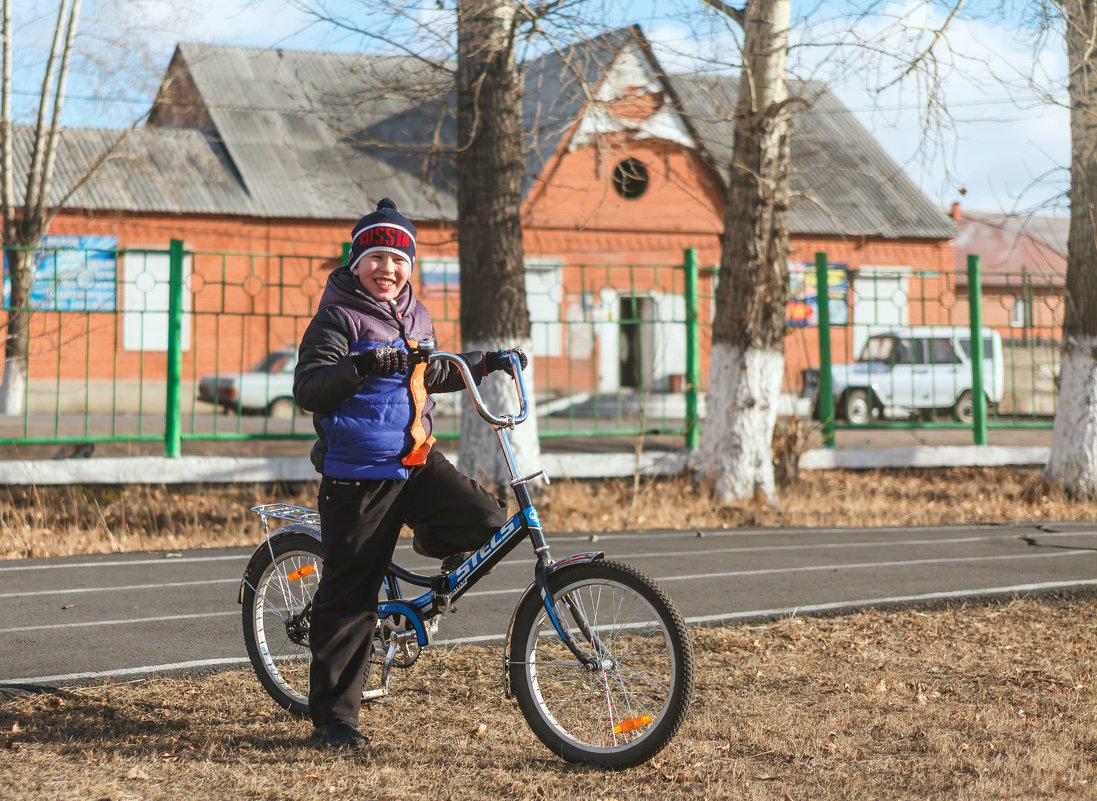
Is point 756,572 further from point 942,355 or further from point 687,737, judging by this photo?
point 942,355

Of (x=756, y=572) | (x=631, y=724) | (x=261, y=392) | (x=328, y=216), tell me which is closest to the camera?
(x=631, y=724)

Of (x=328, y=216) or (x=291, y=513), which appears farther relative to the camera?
(x=328, y=216)

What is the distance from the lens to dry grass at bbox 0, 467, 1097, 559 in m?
9.27

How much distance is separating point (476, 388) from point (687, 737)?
1.48m

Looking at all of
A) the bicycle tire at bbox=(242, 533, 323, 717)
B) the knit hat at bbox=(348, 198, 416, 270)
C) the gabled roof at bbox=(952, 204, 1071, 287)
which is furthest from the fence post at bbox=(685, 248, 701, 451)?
the knit hat at bbox=(348, 198, 416, 270)

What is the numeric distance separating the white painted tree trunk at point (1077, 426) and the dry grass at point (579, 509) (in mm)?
254

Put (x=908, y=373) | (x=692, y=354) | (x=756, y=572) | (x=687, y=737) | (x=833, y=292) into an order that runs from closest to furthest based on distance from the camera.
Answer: (x=687, y=737) → (x=756, y=572) → (x=692, y=354) → (x=833, y=292) → (x=908, y=373)

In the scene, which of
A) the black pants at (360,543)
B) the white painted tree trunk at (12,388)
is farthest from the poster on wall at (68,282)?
the black pants at (360,543)

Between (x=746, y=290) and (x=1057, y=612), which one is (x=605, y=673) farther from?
(x=746, y=290)

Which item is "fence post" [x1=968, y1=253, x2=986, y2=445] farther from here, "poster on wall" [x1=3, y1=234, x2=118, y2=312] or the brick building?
"poster on wall" [x1=3, y1=234, x2=118, y2=312]

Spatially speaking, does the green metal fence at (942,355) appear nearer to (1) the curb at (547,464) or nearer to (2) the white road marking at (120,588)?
(1) the curb at (547,464)

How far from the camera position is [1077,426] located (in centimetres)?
1183

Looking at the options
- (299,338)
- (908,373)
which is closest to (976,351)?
(908,373)

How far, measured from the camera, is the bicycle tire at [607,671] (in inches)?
148
